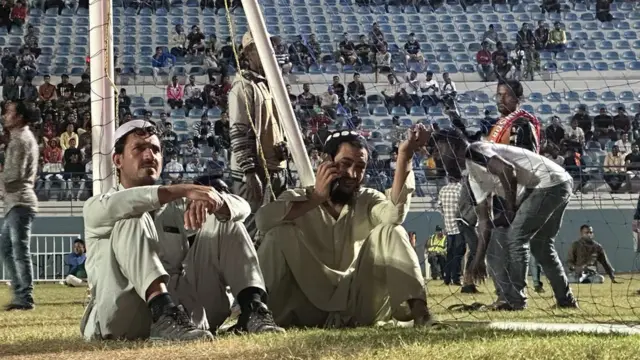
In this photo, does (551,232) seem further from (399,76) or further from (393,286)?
(399,76)

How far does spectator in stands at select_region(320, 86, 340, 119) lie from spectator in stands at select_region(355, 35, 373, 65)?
2605 mm

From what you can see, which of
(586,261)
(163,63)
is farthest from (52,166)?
(586,261)

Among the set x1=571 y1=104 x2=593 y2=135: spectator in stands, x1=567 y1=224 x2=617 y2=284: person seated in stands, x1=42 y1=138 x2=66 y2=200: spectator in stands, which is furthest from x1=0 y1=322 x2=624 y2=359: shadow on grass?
x1=42 y1=138 x2=66 y2=200: spectator in stands

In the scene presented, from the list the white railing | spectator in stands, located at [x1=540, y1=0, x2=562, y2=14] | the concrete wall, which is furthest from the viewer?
spectator in stands, located at [x1=540, y1=0, x2=562, y2=14]

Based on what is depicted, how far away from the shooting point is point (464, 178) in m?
8.55

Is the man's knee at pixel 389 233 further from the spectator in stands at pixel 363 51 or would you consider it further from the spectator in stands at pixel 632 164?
the spectator in stands at pixel 632 164

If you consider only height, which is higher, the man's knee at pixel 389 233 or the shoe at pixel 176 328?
the man's knee at pixel 389 233

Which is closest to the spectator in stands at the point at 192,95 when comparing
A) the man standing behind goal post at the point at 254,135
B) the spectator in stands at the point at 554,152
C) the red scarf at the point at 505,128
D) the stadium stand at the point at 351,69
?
the stadium stand at the point at 351,69

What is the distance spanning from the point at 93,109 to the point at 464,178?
3.66 metres

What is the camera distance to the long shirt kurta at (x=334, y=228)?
520cm

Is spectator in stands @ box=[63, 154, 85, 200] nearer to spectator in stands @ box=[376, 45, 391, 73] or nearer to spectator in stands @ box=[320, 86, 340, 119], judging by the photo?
spectator in stands @ box=[376, 45, 391, 73]

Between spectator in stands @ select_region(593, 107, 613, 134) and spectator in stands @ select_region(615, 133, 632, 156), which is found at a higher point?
spectator in stands @ select_region(593, 107, 613, 134)

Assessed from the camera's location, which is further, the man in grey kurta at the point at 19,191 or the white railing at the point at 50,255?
the white railing at the point at 50,255

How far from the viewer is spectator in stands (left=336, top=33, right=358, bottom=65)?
51.4ft
